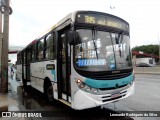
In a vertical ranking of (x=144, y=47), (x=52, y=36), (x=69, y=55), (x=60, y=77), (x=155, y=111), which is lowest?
(x=155, y=111)

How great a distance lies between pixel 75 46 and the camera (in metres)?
6.12

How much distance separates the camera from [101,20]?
666 centimetres

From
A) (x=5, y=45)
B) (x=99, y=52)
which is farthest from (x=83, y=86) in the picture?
(x=5, y=45)

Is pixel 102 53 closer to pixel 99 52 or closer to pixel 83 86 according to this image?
pixel 99 52

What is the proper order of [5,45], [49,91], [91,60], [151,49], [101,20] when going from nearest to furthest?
[91,60], [101,20], [49,91], [5,45], [151,49]

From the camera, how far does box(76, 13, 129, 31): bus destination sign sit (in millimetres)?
6323

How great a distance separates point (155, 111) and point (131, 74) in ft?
4.78

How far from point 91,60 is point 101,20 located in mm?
1402

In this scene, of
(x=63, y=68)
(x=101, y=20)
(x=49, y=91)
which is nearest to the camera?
(x=101, y=20)

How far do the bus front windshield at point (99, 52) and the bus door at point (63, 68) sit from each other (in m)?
0.57

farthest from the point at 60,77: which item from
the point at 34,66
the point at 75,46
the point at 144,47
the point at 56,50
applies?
the point at 144,47

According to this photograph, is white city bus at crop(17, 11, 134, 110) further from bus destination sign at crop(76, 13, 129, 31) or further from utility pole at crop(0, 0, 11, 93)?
utility pole at crop(0, 0, 11, 93)

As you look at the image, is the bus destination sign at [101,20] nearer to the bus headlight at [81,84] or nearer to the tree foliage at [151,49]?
the bus headlight at [81,84]

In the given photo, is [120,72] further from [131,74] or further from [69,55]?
[69,55]
